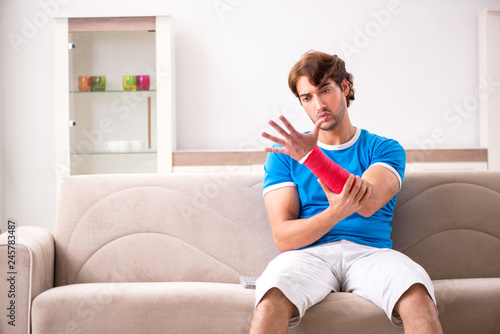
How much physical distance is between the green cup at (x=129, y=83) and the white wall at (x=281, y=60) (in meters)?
0.36

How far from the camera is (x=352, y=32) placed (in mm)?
3693

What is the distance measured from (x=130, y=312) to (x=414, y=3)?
10.0 feet

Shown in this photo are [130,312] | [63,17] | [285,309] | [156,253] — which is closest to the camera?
[285,309]

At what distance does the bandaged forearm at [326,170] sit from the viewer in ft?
5.04

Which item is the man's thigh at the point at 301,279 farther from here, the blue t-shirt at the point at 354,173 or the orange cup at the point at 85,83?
→ the orange cup at the point at 85,83

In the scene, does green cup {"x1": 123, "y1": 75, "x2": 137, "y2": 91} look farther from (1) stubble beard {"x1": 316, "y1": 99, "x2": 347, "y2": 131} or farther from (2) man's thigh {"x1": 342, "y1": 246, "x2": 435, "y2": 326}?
(2) man's thigh {"x1": 342, "y1": 246, "x2": 435, "y2": 326}

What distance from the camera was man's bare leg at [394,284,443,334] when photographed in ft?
4.54

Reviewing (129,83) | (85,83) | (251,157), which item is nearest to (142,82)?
(129,83)

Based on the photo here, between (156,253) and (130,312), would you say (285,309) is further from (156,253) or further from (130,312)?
(156,253)

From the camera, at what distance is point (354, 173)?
1809 mm

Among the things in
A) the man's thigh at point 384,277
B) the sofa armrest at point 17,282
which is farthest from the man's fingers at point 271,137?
the sofa armrest at point 17,282

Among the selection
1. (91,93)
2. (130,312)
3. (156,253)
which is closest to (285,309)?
(130,312)

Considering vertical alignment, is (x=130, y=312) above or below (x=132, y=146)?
below

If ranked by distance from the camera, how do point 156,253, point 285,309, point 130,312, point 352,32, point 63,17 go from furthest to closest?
1. point 352,32
2. point 63,17
3. point 156,253
4. point 130,312
5. point 285,309
